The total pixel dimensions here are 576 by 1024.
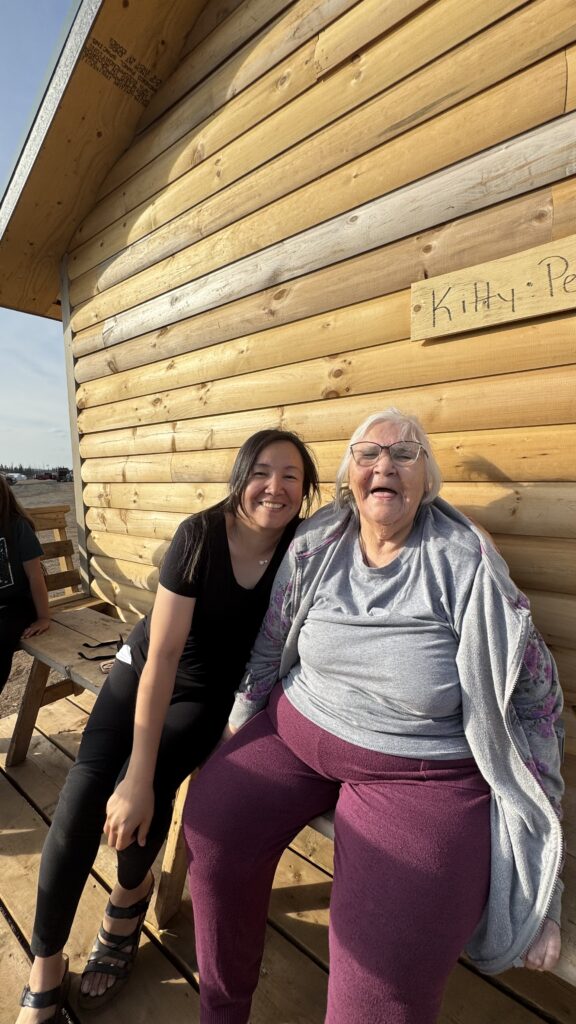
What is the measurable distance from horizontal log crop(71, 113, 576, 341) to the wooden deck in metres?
2.53

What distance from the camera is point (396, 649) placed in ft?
4.33

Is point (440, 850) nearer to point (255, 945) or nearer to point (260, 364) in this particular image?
point (255, 945)

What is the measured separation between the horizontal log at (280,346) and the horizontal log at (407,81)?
67 cm

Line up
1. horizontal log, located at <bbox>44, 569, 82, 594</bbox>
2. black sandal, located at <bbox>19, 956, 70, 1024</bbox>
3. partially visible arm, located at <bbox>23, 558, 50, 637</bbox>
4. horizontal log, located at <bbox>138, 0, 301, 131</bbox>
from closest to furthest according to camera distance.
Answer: black sandal, located at <bbox>19, 956, 70, 1024</bbox> → horizontal log, located at <bbox>138, 0, 301, 131</bbox> → partially visible arm, located at <bbox>23, 558, 50, 637</bbox> → horizontal log, located at <bbox>44, 569, 82, 594</bbox>

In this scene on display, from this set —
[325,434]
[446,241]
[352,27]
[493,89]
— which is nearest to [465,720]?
[325,434]

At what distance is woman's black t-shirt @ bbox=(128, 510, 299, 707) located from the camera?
5.12ft

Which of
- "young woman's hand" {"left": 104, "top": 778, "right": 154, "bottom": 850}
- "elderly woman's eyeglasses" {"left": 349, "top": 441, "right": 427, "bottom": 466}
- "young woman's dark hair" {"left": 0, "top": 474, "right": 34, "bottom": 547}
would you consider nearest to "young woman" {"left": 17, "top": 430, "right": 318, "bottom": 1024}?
"young woman's hand" {"left": 104, "top": 778, "right": 154, "bottom": 850}

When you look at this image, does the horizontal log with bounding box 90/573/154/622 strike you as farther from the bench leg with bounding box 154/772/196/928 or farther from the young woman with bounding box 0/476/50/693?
the bench leg with bounding box 154/772/196/928

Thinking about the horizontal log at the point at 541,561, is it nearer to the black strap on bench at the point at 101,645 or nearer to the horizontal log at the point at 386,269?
the horizontal log at the point at 386,269

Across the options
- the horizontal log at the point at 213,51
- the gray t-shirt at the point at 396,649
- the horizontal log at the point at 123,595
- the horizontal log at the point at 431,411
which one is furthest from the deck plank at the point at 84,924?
the horizontal log at the point at 213,51

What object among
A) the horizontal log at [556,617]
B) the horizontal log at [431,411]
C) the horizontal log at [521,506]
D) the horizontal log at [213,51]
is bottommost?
the horizontal log at [556,617]

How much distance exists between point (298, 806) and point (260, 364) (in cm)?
194

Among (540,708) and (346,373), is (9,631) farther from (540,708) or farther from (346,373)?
(540,708)

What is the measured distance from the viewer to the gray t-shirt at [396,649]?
126 centimetres
